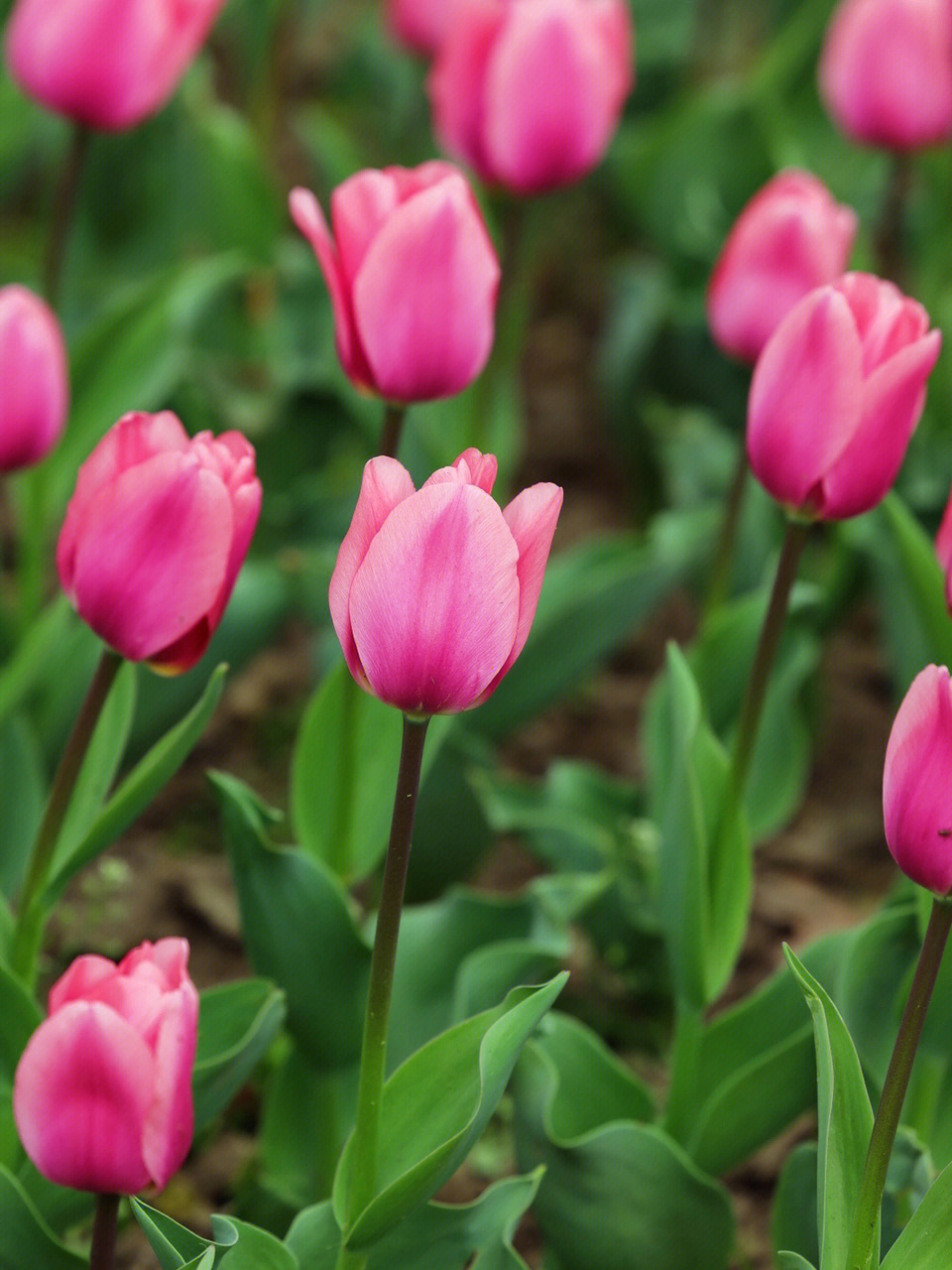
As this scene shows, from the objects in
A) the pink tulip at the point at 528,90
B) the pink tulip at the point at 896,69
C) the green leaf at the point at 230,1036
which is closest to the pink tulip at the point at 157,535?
the green leaf at the point at 230,1036

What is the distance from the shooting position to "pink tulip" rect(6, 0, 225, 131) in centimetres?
154

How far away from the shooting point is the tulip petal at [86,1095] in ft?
2.85

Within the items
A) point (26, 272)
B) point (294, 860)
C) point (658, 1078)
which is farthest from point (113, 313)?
point (658, 1078)

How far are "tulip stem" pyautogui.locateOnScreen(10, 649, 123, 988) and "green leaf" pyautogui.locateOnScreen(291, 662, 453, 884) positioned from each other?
231 millimetres

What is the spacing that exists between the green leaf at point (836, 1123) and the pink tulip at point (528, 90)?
87cm

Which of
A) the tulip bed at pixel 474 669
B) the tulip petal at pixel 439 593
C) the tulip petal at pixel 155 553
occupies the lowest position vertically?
the tulip bed at pixel 474 669

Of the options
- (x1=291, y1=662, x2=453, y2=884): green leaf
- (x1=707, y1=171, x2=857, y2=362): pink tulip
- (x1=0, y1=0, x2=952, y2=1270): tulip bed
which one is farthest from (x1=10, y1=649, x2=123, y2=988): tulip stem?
(x1=707, y1=171, x2=857, y2=362): pink tulip

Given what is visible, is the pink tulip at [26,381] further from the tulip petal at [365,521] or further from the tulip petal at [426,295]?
the tulip petal at [365,521]

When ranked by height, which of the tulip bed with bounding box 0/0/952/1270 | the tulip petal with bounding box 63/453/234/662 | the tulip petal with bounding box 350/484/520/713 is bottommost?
the tulip bed with bounding box 0/0/952/1270

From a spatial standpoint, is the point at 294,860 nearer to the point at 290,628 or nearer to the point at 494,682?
the point at 494,682

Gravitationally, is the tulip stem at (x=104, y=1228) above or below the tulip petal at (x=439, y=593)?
below

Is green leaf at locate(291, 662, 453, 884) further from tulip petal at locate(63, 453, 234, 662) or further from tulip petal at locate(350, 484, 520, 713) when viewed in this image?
tulip petal at locate(350, 484, 520, 713)

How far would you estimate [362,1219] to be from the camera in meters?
0.95

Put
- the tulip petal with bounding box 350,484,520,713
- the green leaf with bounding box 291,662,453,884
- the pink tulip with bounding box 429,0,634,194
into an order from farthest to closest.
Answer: the pink tulip with bounding box 429,0,634,194
the green leaf with bounding box 291,662,453,884
the tulip petal with bounding box 350,484,520,713
